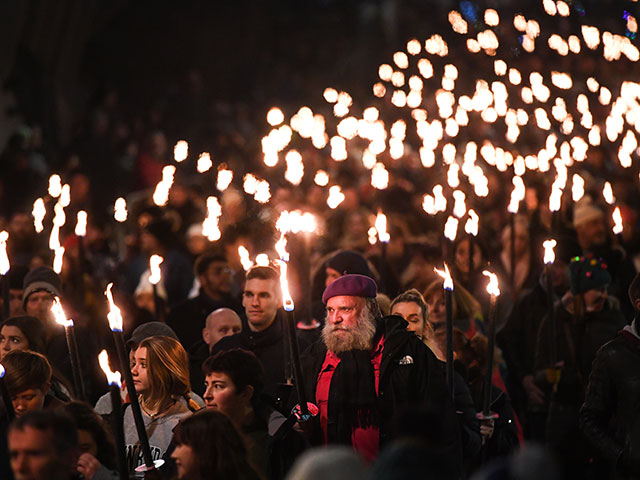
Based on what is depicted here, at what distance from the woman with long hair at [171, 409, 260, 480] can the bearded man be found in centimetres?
90

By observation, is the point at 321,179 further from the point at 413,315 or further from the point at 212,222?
the point at 413,315

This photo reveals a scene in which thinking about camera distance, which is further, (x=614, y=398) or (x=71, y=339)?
(x=614, y=398)

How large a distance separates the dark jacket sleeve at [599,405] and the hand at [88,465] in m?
2.67

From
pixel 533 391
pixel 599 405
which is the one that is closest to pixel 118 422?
pixel 599 405

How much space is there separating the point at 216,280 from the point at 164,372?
3149mm

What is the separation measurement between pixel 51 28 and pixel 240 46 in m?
5.01

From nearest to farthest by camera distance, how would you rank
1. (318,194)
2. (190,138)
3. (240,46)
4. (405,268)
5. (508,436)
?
(508,436)
(405,268)
(318,194)
(190,138)
(240,46)

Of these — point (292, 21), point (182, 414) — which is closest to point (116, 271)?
point (182, 414)

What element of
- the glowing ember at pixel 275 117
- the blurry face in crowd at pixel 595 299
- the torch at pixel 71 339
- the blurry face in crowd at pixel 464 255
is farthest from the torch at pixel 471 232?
the glowing ember at pixel 275 117

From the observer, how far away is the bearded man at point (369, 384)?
21.7 feet

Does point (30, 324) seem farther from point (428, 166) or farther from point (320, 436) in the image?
point (428, 166)

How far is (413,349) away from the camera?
6.73 meters

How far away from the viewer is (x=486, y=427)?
7270 mm

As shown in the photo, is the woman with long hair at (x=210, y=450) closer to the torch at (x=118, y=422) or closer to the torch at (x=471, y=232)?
the torch at (x=118, y=422)
